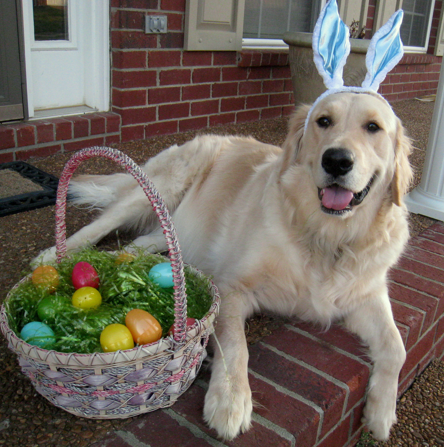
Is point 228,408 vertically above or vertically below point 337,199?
below

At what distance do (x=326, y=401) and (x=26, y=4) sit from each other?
3.08 meters

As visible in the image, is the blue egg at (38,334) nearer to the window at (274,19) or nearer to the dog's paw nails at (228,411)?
the dog's paw nails at (228,411)

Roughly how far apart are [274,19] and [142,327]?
4.40 m

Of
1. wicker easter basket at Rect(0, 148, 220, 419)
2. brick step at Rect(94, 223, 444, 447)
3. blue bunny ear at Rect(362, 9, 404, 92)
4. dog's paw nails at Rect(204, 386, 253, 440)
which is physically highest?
blue bunny ear at Rect(362, 9, 404, 92)

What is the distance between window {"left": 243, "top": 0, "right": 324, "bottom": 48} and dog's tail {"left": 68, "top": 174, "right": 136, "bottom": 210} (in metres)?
2.50

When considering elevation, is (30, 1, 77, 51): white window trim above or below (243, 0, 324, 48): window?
below

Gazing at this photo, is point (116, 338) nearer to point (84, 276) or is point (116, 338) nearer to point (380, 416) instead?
point (84, 276)

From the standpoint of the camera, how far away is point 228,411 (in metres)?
1.34

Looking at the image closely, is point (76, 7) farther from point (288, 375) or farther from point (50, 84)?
point (288, 375)

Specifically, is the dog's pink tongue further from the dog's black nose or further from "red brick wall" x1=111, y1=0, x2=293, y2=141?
"red brick wall" x1=111, y1=0, x2=293, y2=141

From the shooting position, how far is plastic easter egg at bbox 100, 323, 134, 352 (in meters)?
1.26

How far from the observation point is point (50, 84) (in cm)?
352

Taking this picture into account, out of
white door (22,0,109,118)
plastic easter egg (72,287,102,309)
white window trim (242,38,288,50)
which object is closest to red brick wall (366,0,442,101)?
white window trim (242,38,288,50)

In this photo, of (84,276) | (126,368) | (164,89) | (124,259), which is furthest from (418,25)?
(126,368)
